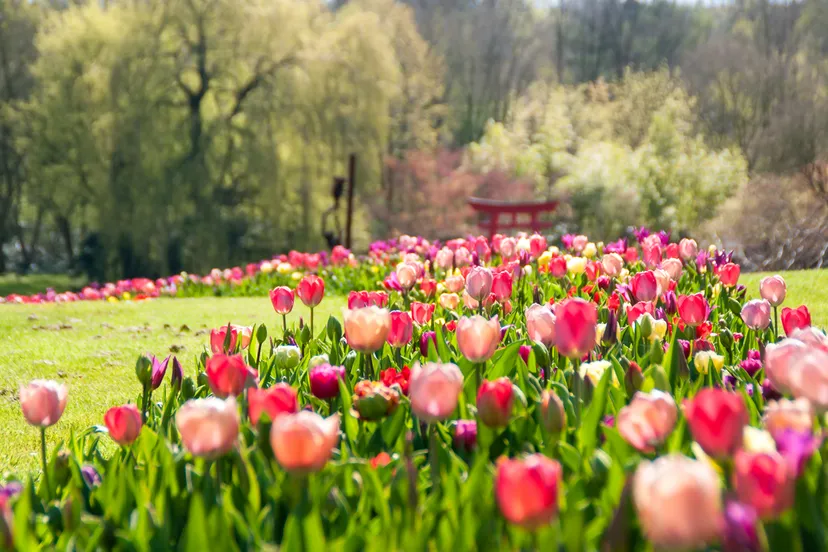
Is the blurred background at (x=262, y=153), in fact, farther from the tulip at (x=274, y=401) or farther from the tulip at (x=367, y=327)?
the tulip at (x=274, y=401)

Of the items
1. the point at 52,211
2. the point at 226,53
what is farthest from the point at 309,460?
the point at 52,211

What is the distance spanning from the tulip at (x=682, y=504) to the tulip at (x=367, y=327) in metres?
1.20

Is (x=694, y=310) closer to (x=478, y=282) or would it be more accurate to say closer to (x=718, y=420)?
(x=478, y=282)

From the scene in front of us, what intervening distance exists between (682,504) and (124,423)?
4.45ft

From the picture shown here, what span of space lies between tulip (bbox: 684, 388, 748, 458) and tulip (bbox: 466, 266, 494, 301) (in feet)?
6.13

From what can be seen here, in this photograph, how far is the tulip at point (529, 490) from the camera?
1113 mm

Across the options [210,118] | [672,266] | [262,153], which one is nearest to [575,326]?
[672,266]

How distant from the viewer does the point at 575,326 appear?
1.83 meters

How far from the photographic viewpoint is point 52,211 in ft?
92.5

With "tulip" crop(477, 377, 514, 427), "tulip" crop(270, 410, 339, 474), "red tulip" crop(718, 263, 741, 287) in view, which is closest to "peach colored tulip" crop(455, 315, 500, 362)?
"tulip" crop(477, 377, 514, 427)

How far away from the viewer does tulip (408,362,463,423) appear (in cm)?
150

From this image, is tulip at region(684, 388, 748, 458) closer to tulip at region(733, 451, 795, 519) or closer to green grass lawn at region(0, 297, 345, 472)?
tulip at region(733, 451, 795, 519)

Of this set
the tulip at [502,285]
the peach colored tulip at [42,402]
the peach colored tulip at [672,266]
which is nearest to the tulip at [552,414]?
the peach colored tulip at [42,402]

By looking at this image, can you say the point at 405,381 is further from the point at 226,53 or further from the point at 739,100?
A: the point at 739,100
